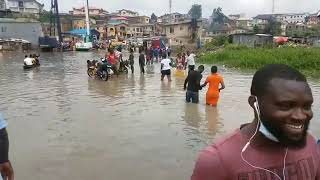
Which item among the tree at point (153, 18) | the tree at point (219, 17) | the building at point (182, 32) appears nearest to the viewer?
the building at point (182, 32)

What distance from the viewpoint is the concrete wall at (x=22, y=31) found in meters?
61.8

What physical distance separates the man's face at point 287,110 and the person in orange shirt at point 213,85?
9387 mm

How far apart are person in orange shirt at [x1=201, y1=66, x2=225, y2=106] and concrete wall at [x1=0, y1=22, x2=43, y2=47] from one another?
54747mm

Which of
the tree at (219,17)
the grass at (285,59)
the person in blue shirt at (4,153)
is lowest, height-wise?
the grass at (285,59)

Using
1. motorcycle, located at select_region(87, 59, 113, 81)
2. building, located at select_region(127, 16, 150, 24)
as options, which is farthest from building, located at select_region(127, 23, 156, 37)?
motorcycle, located at select_region(87, 59, 113, 81)

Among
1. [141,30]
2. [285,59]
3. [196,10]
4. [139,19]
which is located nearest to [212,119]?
[285,59]

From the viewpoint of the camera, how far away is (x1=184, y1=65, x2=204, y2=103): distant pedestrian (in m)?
12.0

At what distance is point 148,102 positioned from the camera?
13.3 metres

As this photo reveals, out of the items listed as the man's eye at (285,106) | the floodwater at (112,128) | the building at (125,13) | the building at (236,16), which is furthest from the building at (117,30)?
the man's eye at (285,106)

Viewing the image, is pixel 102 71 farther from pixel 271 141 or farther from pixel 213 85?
pixel 271 141

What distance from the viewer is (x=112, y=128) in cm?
960

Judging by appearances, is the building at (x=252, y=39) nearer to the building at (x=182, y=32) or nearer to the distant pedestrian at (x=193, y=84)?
the building at (x=182, y=32)

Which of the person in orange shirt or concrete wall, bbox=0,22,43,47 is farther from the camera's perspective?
concrete wall, bbox=0,22,43,47

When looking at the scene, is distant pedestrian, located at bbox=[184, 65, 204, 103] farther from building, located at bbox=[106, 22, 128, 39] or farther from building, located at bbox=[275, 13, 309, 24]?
building, located at bbox=[275, 13, 309, 24]
